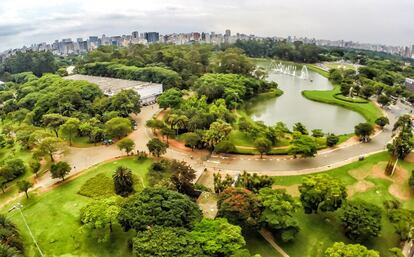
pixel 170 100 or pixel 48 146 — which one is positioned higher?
pixel 170 100


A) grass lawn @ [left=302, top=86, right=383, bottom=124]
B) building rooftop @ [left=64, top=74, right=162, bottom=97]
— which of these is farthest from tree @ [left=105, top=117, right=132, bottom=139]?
grass lawn @ [left=302, top=86, right=383, bottom=124]

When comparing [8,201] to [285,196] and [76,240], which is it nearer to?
[76,240]

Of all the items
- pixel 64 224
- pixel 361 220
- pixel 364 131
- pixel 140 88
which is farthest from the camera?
pixel 140 88

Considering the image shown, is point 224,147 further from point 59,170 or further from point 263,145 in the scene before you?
point 59,170

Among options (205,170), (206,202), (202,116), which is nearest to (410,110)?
(202,116)

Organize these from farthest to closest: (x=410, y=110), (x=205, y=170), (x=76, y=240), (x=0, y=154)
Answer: (x=410, y=110)
(x=0, y=154)
(x=205, y=170)
(x=76, y=240)

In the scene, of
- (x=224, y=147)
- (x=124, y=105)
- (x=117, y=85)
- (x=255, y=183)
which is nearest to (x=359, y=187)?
(x=255, y=183)

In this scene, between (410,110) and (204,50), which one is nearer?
(410,110)

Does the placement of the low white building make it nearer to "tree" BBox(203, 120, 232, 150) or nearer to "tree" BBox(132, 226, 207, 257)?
"tree" BBox(203, 120, 232, 150)
